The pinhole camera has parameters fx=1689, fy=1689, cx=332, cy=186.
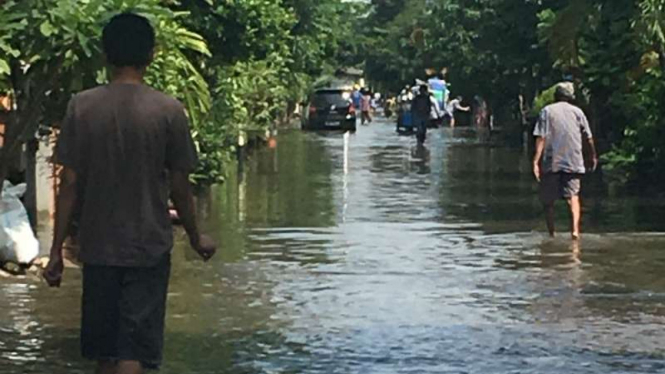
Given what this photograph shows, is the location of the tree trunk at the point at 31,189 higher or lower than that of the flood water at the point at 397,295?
higher

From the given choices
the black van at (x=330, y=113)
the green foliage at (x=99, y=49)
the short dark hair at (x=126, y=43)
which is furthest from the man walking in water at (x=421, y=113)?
the short dark hair at (x=126, y=43)

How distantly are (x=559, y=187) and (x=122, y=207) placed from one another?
10163 millimetres

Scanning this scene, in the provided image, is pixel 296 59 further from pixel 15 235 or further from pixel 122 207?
pixel 122 207

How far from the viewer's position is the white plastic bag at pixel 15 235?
13.5 m

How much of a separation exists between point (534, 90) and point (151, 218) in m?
32.4

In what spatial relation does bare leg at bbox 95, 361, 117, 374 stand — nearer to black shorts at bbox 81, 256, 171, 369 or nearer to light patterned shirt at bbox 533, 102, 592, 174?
black shorts at bbox 81, 256, 171, 369

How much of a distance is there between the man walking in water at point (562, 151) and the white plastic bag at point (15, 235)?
5319 mm

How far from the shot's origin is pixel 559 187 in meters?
16.6

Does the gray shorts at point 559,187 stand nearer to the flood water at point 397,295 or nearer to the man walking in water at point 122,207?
the flood water at point 397,295

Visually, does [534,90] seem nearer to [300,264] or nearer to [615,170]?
[615,170]

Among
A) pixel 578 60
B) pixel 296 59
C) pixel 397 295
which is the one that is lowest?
pixel 397 295

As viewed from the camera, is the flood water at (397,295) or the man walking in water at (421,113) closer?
the flood water at (397,295)

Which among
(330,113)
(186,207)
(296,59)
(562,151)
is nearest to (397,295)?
(562,151)

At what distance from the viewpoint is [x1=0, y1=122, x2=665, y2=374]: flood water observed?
9836mm
